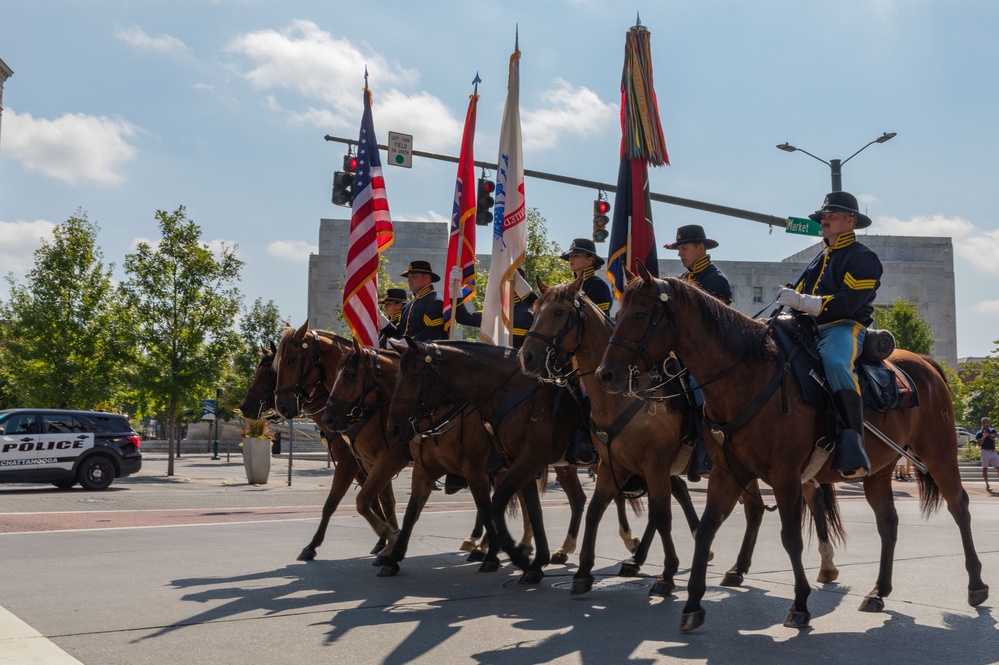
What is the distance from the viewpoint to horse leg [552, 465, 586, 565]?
34.7ft

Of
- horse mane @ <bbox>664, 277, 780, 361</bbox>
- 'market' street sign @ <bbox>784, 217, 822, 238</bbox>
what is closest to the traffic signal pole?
'market' street sign @ <bbox>784, 217, 822, 238</bbox>

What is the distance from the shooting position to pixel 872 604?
7.38 meters

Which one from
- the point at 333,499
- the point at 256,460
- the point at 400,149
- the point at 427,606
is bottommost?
the point at 427,606

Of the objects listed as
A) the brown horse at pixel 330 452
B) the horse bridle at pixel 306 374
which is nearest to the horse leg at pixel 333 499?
the brown horse at pixel 330 452

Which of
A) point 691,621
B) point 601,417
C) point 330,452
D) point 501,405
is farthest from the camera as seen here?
point 330,452

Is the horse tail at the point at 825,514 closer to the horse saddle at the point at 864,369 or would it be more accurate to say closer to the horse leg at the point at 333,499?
the horse saddle at the point at 864,369

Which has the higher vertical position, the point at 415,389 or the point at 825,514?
the point at 415,389

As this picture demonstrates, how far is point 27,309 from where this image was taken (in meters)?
33.2

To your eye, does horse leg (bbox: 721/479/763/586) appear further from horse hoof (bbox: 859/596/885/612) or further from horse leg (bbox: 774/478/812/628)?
horse leg (bbox: 774/478/812/628)

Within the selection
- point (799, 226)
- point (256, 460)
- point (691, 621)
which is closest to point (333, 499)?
point (691, 621)

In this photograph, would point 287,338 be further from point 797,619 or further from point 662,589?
point 797,619

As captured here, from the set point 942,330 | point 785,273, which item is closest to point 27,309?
point 785,273

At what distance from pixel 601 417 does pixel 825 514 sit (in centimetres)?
260

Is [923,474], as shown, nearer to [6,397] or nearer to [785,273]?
[6,397]
